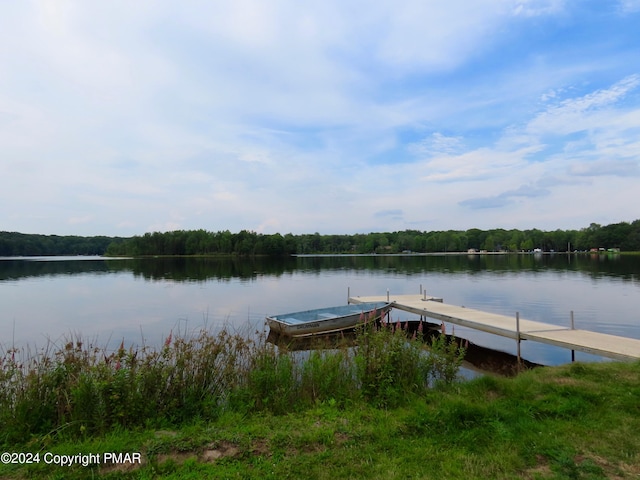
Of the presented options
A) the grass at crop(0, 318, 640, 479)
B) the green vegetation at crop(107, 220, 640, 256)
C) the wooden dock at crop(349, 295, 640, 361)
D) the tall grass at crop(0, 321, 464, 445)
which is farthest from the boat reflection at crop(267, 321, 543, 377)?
the green vegetation at crop(107, 220, 640, 256)

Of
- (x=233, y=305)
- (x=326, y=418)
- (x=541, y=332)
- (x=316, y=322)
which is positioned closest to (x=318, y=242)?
(x=233, y=305)

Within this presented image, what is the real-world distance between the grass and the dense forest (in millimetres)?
115451

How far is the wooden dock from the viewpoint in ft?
31.8

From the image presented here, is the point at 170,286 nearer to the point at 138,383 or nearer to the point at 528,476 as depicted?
the point at 138,383

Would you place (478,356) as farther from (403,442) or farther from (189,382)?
(189,382)

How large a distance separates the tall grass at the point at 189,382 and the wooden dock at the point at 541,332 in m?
5.50

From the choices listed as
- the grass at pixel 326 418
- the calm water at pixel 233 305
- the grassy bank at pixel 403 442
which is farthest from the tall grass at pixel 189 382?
the calm water at pixel 233 305

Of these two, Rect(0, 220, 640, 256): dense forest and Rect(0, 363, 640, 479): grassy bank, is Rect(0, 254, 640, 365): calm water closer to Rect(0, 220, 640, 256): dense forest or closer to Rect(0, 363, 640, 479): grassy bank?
Rect(0, 363, 640, 479): grassy bank

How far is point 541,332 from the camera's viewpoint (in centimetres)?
1200

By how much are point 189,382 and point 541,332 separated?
34.9ft

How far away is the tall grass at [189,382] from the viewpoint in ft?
16.0

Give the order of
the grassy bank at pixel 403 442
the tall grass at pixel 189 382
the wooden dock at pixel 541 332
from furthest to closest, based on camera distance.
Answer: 1. the wooden dock at pixel 541 332
2. the tall grass at pixel 189 382
3. the grassy bank at pixel 403 442

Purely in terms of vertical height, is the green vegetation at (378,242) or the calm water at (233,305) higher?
the green vegetation at (378,242)

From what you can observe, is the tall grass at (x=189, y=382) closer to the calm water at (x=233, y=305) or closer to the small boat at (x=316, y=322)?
the calm water at (x=233, y=305)
